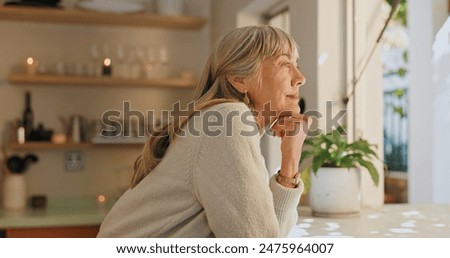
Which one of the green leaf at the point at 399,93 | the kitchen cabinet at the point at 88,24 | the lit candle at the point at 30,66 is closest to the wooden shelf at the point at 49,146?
the kitchen cabinet at the point at 88,24

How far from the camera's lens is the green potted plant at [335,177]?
1.02 metres

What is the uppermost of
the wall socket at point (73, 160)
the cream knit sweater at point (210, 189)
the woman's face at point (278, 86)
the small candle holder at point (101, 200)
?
the woman's face at point (278, 86)

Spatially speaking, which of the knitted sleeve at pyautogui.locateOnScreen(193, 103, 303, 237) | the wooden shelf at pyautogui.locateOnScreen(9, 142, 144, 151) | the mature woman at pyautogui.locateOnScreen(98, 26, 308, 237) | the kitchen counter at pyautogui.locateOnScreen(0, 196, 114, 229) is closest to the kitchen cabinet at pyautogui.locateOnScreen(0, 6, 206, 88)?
the wooden shelf at pyautogui.locateOnScreen(9, 142, 144, 151)

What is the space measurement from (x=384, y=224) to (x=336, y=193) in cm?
11

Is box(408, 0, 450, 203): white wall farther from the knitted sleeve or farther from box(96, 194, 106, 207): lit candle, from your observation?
box(96, 194, 106, 207): lit candle

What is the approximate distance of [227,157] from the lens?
0.50 meters

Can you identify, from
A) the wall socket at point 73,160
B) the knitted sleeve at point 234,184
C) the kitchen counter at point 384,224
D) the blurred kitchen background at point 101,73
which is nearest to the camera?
the knitted sleeve at point 234,184

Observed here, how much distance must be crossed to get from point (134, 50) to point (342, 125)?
1026mm

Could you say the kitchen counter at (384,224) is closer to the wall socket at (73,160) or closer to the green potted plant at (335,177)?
the green potted plant at (335,177)

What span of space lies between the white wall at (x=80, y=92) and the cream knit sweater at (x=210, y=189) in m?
1.47

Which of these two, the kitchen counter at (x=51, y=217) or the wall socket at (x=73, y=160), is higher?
the wall socket at (x=73, y=160)

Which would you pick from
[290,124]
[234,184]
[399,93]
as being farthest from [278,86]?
[399,93]

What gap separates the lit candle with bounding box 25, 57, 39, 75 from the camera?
6.29ft
